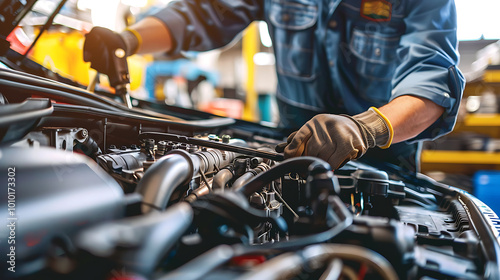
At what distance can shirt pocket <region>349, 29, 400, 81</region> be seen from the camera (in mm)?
1582

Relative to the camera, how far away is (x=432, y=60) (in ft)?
4.16

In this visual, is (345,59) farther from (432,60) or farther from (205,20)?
(205,20)

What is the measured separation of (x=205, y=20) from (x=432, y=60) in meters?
1.18

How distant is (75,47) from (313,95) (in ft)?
4.98

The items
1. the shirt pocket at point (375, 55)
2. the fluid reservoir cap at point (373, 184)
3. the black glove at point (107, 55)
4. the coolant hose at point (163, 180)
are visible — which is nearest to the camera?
the coolant hose at point (163, 180)

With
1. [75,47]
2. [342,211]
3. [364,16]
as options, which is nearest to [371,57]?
[364,16]

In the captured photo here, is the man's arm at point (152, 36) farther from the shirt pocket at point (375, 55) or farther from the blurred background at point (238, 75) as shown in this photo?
the shirt pocket at point (375, 55)

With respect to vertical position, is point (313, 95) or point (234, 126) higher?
point (313, 95)

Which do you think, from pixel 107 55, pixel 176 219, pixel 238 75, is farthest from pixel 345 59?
pixel 238 75

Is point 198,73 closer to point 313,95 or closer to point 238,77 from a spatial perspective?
point 238,77

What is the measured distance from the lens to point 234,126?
53.6 inches

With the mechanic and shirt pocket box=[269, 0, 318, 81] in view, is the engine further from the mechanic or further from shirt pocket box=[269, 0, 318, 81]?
shirt pocket box=[269, 0, 318, 81]

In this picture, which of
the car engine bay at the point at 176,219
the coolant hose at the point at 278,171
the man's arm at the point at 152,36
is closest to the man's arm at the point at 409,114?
the car engine bay at the point at 176,219

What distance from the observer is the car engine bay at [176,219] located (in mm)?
349
